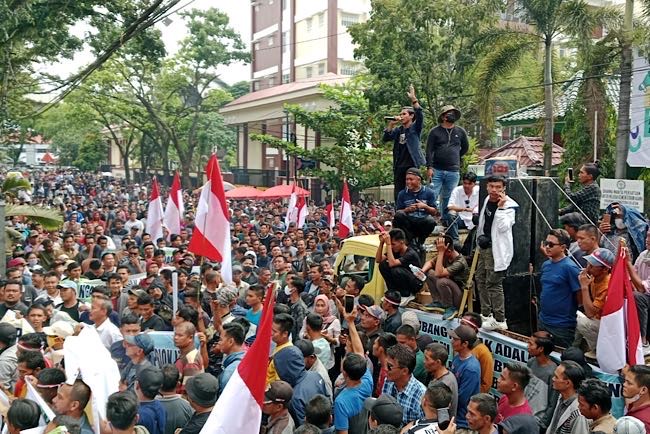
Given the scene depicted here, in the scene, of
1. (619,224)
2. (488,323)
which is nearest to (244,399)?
(488,323)

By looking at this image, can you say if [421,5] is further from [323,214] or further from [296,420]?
[296,420]

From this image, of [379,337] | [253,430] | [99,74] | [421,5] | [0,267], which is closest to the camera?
[253,430]

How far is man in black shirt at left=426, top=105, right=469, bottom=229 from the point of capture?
1002 centimetres

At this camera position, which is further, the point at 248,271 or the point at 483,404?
the point at 248,271

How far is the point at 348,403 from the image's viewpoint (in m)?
5.81

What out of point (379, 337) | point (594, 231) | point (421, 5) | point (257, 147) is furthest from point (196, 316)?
point (257, 147)

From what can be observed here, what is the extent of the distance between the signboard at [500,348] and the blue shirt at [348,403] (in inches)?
53.7

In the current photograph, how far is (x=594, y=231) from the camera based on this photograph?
22.5 ft

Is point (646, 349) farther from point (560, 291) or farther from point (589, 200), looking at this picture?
point (589, 200)

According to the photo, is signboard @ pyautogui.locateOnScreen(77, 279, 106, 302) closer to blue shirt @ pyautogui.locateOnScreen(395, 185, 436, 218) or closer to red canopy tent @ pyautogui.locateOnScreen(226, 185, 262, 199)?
blue shirt @ pyautogui.locateOnScreen(395, 185, 436, 218)

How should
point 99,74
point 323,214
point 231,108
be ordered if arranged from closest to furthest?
1. point 323,214
2. point 99,74
3. point 231,108

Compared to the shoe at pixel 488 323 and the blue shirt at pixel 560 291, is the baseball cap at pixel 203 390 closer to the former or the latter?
the shoe at pixel 488 323

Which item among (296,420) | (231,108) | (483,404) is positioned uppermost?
(231,108)

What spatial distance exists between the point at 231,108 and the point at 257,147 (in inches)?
263
